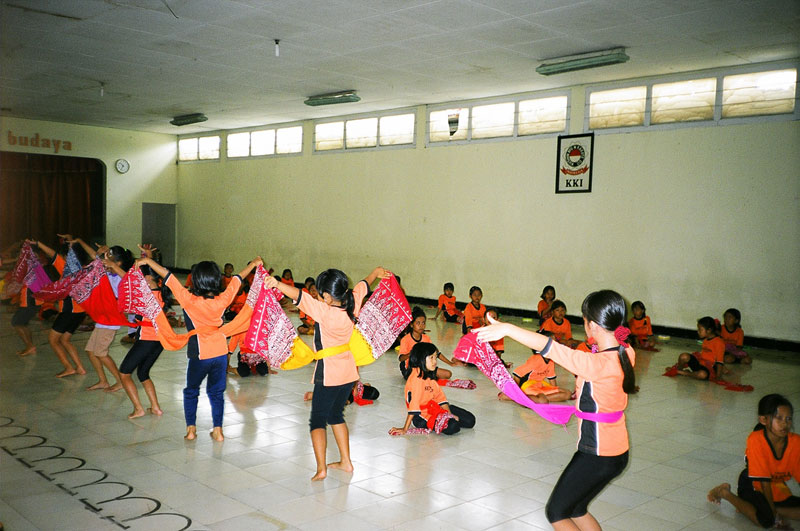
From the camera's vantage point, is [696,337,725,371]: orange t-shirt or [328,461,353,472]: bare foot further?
[696,337,725,371]: orange t-shirt

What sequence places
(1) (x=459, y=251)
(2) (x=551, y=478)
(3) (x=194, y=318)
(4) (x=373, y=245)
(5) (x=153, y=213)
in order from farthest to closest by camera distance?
(5) (x=153, y=213) → (4) (x=373, y=245) → (1) (x=459, y=251) → (3) (x=194, y=318) → (2) (x=551, y=478)

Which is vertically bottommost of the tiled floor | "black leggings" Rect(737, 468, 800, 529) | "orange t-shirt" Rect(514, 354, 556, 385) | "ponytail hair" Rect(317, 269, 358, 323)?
the tiled floor

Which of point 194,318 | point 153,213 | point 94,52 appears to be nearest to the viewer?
point 194,318

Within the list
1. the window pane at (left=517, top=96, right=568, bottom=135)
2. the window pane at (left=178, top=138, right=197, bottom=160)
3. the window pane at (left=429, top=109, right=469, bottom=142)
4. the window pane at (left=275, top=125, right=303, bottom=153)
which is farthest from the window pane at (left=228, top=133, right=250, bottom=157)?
the window pane at (left=517, top=96, right=568, bottom=135)

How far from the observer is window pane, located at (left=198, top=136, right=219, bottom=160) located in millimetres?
19844

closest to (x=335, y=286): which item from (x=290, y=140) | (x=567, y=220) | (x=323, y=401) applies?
(x=323, y=401)

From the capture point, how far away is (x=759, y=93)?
10031mm

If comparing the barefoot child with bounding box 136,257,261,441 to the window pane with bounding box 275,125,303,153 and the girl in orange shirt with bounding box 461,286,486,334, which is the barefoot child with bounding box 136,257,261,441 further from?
the window pane with bounding box 275,125,303,153

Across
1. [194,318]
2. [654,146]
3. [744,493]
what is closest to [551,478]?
[744,493]

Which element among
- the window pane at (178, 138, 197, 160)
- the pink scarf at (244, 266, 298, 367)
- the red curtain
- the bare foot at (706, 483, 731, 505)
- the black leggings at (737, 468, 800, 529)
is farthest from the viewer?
the window pane at (178, 138, 197, 160)

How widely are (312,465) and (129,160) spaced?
1755 cm

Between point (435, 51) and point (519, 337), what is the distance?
7779mm

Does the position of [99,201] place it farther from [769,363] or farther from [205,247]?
[769,363]

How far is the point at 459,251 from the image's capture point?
45.6 feet
